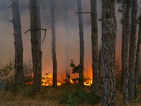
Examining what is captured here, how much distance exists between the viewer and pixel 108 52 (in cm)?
809

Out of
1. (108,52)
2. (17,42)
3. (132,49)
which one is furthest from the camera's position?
(17,42)

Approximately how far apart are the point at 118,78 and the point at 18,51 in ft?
30.4

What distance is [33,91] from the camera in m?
14.0

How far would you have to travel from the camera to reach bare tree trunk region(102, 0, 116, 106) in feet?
26.6

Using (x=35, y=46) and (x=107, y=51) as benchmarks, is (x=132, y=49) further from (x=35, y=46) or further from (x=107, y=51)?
(x=35, y=46)

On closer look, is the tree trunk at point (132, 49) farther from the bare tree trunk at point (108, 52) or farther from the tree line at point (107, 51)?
the bare tree trunk at point (108, 52)

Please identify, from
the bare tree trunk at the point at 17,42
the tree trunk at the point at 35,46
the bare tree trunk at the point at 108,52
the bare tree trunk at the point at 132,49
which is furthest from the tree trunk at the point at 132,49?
the bare tree trunk at the point at 17,42

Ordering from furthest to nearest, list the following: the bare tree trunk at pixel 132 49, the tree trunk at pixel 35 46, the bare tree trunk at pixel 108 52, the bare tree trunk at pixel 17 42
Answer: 1. the bare tree trunk at pixel 17 42
2. the tree trunk at pixel 35 46
3. the bare tree trunk at pixel 132 49
4. the bare tree trunk at pixel 108 52

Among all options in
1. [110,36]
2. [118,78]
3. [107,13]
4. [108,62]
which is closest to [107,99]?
[108,62]

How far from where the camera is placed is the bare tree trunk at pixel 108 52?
8.09 m

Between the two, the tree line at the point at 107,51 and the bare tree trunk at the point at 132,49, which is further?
the bare tree trunk at the point at 132,49

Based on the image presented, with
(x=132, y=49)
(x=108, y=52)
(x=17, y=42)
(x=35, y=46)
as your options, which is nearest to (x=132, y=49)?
(x=132, y=49)

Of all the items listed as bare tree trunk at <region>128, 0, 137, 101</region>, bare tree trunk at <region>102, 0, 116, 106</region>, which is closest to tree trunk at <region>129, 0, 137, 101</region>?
bare tree trunk at <region>128, 0, 137, 101</region>

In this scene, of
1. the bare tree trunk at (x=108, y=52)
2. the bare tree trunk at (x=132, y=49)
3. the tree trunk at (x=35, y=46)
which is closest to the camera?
the bare tree trunk at (x=108, y=52)
